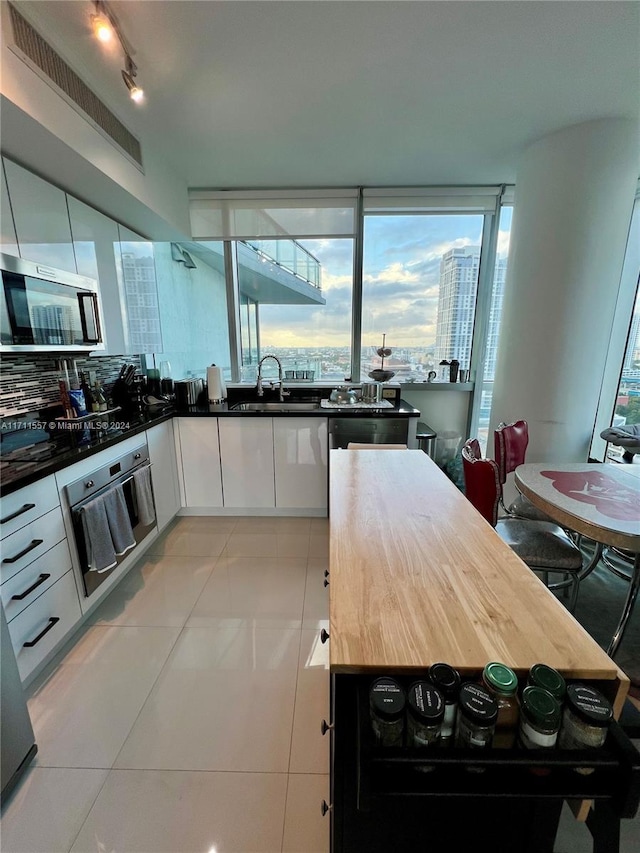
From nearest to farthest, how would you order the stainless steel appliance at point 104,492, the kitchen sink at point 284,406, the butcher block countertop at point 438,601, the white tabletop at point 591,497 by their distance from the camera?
1. the butcher block countertop at point 438,601
2. the white tabletop at point 591,497
3. the stainless steel appliance at point 104,492
4. the kitchen sink at point 284,406

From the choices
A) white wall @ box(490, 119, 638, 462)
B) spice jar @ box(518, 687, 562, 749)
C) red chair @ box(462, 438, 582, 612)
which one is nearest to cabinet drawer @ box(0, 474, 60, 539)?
spice jar @ box(518, 687, 562, 749)

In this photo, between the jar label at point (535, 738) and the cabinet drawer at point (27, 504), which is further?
the cabinet drawer at point (27, 504)

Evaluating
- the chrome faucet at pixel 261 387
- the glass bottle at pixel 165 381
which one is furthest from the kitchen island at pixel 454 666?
the glass bottle at pixel 165 381

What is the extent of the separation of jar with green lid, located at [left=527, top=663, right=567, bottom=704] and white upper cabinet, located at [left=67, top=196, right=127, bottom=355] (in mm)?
Answer: 2574

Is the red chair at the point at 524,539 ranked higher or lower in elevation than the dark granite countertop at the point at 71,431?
lower

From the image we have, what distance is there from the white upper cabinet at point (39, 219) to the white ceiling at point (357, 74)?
22.9 inches

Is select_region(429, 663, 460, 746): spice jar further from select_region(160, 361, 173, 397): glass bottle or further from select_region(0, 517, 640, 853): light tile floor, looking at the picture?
select_region(160, 361, 173, 397): glass bottle

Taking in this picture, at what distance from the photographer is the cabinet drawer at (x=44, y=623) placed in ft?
4.58

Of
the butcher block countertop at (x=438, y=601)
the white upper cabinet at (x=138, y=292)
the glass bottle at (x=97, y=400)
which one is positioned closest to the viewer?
the butcher block countertop at (x=438, y=601)

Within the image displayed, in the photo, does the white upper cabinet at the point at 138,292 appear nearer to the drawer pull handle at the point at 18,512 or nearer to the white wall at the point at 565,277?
the drawer pull handle at the point at 18,512

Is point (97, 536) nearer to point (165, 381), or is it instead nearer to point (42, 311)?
point (42, 311)

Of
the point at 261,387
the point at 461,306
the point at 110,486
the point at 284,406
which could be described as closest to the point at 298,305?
the point at 261,387

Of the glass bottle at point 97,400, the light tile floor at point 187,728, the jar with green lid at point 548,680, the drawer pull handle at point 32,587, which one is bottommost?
the light tile floor at point 187,728

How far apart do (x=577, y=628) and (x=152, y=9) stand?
2.65m
